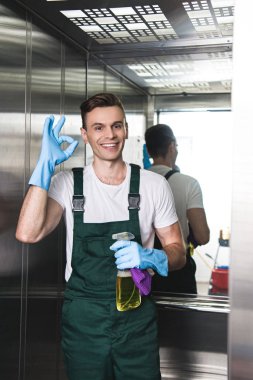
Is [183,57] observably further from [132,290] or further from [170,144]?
[132,290]

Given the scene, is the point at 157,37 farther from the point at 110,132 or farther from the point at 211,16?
the point at 110,132

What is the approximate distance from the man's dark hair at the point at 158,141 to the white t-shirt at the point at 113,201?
3.52ft

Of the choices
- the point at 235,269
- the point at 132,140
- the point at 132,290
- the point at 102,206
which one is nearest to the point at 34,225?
the point at 102,206

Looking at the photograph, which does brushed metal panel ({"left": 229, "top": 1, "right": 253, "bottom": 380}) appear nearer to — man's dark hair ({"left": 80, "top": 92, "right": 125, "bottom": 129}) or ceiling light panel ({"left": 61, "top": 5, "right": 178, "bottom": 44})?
man's dark hair ({"left": 80, "top": 92, "right": 125, "bottom": 129})

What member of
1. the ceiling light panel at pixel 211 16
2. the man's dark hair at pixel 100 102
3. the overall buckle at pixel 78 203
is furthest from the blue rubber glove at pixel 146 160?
the overall buckle at pixel 78 203

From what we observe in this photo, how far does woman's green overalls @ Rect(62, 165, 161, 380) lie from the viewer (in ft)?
6.48

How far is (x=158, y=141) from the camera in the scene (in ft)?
10.6

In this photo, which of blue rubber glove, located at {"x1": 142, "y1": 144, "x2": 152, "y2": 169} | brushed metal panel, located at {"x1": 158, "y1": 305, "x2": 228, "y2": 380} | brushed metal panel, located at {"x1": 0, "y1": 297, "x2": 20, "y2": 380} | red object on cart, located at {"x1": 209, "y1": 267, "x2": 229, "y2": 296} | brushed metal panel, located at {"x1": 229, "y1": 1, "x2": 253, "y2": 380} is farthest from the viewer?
blue rubber glove, located at {"x1": 142, "y1": 144, "x2": 152, "y2": 169}

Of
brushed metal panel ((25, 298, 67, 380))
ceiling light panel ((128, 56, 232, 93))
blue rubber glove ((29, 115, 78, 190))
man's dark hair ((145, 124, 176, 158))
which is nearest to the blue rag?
blue rubber glove ((29, 115, 78, 190))

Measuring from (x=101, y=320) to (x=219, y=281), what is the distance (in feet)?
5.08

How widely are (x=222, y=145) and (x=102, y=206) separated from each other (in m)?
1.66

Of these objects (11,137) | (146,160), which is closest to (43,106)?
(11,137)

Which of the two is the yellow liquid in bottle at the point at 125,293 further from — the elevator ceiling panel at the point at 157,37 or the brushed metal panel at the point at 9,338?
the elevator ceiling panel at the point at 157,37

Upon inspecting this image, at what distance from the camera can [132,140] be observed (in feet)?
12.0
